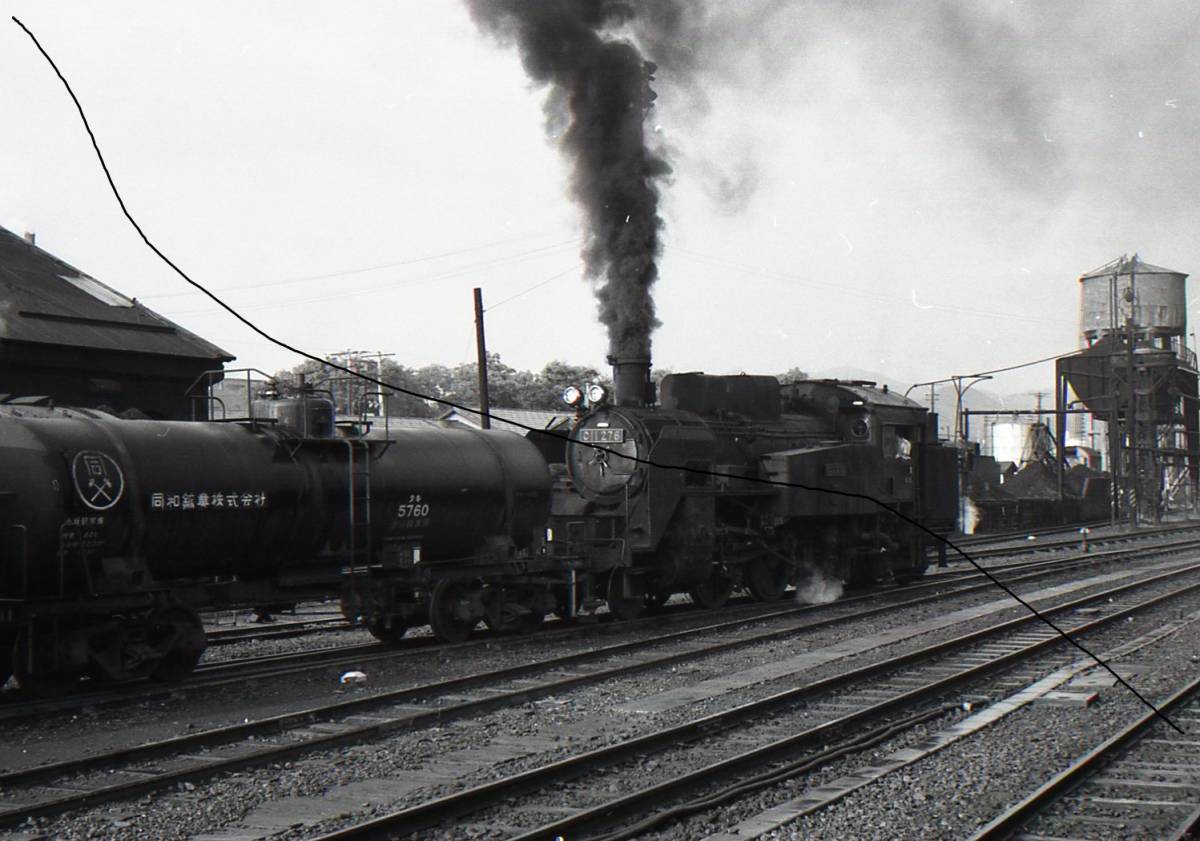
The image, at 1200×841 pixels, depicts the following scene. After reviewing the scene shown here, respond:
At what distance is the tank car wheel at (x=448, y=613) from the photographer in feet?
50.6

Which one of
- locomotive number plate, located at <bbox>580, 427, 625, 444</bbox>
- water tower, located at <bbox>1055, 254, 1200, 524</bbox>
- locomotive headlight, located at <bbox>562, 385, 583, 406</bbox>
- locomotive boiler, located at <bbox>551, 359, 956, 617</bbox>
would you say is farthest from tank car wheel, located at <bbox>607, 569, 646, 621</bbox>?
water tower, located at <bbox>1055, 254, 1200, 524</bbox>

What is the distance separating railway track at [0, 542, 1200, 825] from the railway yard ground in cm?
2

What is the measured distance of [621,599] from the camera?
18.3m

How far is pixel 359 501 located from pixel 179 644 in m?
2.66

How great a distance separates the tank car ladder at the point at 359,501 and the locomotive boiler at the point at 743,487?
10.1ft

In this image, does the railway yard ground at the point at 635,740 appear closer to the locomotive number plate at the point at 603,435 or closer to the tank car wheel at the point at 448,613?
the tank car wheel at the point at 448,613

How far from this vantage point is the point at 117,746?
9.77 meters

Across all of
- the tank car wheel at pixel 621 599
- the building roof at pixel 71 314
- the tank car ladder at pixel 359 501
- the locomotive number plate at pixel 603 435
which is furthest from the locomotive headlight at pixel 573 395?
the building roof at pixel 71 314

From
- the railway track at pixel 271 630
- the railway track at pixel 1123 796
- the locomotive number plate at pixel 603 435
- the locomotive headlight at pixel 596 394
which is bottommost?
the railway track at pixel 1123 796

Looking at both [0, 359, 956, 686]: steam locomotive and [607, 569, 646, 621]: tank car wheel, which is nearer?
[0, 359, 956, 686]: steam locomotive

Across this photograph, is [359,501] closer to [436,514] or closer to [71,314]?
[436,514]

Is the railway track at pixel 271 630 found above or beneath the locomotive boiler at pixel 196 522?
beneath

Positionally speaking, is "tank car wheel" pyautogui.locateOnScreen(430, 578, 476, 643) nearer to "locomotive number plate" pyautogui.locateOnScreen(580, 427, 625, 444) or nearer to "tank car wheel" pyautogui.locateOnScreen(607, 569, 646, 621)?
"tank car wheel" pyautogui.locateOnScreen(607, 569, 646, 621)

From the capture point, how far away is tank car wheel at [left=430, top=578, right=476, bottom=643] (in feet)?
50.6
